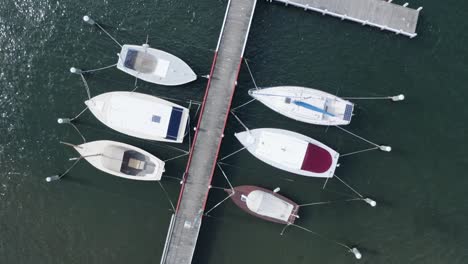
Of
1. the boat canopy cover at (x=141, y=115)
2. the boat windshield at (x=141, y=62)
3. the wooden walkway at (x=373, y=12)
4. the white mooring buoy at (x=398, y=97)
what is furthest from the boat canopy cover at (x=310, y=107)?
the boat windshield at (x=141, y=62)

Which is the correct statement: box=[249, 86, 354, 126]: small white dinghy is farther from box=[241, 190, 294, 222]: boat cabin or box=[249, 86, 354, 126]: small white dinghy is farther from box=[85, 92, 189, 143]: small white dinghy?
→ box=[85, 92, 189, 143]: small white dinghy

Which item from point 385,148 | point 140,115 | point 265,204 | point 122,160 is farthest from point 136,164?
point 385,148

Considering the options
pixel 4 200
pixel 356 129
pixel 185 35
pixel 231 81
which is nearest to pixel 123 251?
pixel 4 200

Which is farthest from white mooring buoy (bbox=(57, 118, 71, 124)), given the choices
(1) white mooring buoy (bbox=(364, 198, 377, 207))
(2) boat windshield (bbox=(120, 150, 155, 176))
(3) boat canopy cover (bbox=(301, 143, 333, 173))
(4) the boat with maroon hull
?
(1) white mooring buoy (bbox=(364, 198, 377, 207))

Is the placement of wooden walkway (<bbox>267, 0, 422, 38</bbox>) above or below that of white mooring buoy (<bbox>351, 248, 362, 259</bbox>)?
above

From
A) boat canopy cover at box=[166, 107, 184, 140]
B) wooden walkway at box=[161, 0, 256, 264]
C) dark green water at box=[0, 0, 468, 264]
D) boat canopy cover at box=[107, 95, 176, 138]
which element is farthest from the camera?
dark green water at box=[0, 0, 468, 264]

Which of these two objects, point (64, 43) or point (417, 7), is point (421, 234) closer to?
point (417, 7)

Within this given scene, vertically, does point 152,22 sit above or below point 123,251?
above

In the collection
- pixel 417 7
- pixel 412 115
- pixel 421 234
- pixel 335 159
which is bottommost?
pixel 421 234

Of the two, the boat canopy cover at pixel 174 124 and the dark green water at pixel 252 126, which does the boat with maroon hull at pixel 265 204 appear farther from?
the boat canopy cover at pixel 174 124
